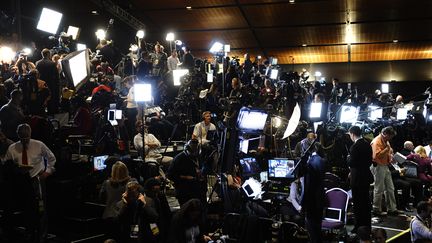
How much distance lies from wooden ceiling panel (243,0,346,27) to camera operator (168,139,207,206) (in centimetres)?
984

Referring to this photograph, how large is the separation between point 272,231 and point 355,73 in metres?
15.1

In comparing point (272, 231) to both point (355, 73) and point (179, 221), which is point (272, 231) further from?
point (355, 73)

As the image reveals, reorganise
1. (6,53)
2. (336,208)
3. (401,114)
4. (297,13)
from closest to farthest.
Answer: (336,208), (6,53), (401,114), (297,13)

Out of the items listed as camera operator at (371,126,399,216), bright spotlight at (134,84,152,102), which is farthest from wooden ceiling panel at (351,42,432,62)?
bright spotlight at (134,84,152,102)

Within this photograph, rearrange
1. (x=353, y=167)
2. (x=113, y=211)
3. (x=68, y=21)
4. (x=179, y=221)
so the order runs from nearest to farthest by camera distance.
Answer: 1. (x=179, y=221)
2. (x=113, y=211)
3. (x=353, y=167)
4. (x=68, y=21)

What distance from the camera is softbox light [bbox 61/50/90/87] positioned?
5074 millimetres

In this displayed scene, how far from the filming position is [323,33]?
17.5 metres

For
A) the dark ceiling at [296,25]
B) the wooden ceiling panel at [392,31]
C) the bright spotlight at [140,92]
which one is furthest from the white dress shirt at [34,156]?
the wooden ceiling panel at [392,31]

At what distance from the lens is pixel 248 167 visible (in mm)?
8016

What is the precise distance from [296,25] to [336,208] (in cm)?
1118

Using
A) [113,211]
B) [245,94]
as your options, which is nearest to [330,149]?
[245,94]

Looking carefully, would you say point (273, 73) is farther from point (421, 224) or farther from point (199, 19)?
point (421, 224)

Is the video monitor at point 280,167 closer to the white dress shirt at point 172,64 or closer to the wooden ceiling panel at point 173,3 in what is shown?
the white dress shirt at point 172,64

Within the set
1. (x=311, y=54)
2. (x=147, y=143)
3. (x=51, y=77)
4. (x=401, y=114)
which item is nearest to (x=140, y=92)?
(x=147, y=143)
